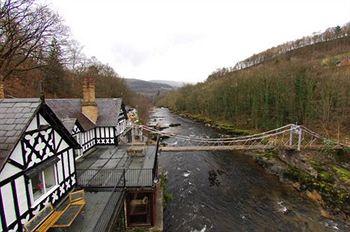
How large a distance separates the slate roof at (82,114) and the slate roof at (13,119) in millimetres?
7550

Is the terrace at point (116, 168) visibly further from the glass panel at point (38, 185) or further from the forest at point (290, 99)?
the forest at point (290, 99)

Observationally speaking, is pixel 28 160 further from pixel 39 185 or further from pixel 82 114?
pixel 82 114

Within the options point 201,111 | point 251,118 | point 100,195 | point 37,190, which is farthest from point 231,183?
point 201,111

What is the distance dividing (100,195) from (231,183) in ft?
37.8

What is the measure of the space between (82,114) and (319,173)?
56.8 ft

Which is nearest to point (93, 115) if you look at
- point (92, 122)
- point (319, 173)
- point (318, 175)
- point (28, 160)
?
point (92, 122)

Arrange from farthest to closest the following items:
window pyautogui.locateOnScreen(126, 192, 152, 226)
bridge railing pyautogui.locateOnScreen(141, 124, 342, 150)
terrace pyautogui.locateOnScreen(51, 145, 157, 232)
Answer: bridge railing pyautogui.locateOnScreen(141, 124, 342, 150)
window pyautogui.locateOnScreen(126, 192, 152, 226)
terrace pyautogui.locateOnScreen(51, 145, 157, 232)

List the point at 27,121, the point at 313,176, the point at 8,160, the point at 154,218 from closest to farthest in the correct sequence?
the point at 8,160
the point at 27,121
the point at 154,218
the point at 313,176

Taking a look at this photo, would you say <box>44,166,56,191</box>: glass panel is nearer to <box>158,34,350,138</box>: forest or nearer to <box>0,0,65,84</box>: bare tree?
<box>0,0,65,84</box>: bare tree

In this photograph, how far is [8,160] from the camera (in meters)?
5.63

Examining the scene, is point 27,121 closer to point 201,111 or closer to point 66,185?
point 66,185

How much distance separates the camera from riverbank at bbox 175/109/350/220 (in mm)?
14750

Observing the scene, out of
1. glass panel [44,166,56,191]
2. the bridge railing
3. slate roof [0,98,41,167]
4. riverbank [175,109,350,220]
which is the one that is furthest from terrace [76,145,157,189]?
riverbank [175,109,350,220]

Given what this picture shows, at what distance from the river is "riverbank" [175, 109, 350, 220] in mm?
763
